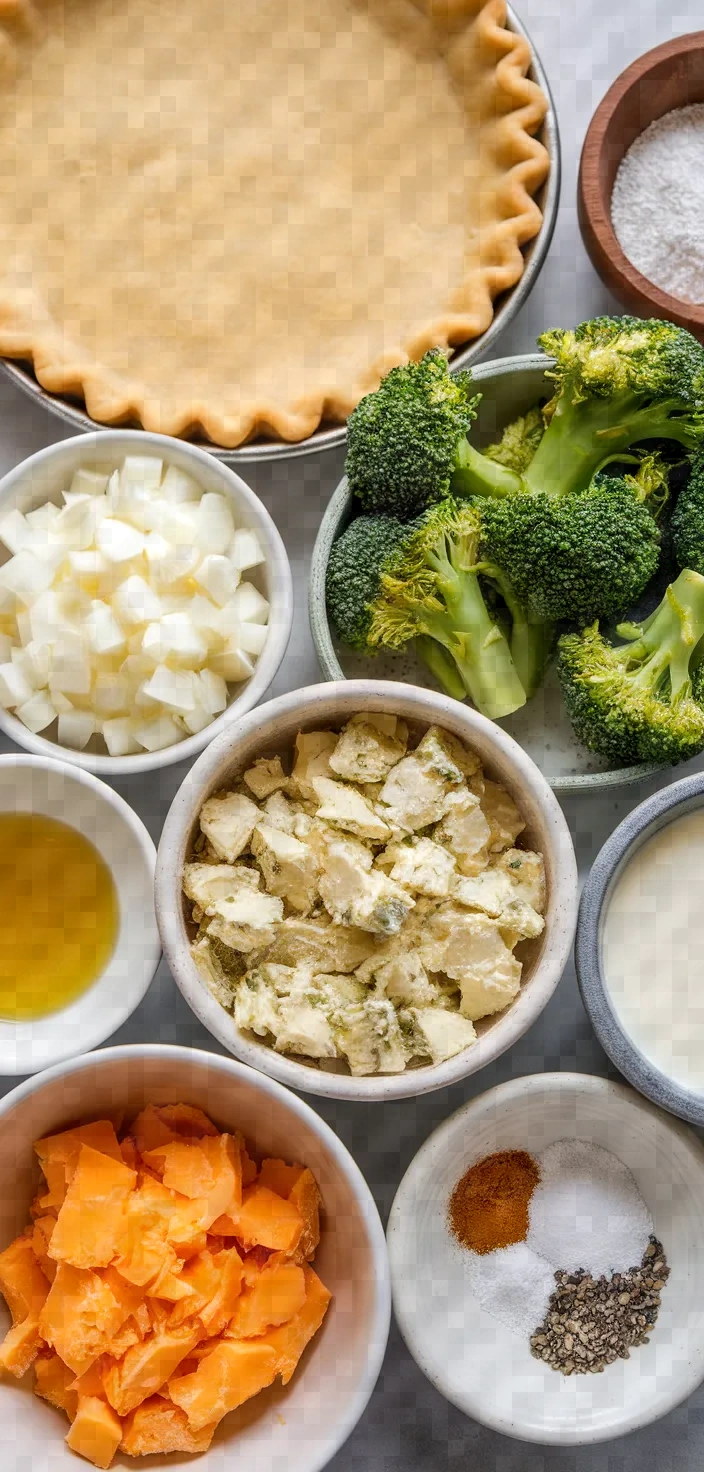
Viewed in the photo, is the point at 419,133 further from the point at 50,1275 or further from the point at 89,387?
the point at 50,1275

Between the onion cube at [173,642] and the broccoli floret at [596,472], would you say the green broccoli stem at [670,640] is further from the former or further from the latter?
the onion cube at [173,642]

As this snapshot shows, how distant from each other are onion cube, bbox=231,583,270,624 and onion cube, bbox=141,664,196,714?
0.17 metres

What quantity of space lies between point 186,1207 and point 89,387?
1552 mm

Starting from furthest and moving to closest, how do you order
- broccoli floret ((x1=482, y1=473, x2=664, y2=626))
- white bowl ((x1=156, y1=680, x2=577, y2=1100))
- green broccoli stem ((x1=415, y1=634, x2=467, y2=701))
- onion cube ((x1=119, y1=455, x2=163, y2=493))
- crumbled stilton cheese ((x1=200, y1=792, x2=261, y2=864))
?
green broccoli stem ((x1=415, y1=634, x2=467, y2=701)) < onion cube ((x1=119, y1=455, x2=163, y2=493)) < broccoli floret ((x1=482, y1=473, x2=664, y2=626)) < crumbled stilton cheese ((x1=200, y1=792, x2=261, y2=864)) < white bowl ((x1=156, y1=680, x2=577, y2=1100))

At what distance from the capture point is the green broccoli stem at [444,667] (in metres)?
2.40

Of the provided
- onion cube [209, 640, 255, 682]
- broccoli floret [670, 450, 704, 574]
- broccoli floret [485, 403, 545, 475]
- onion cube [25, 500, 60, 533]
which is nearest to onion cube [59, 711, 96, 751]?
onion cube [209, 640, 255, 682]

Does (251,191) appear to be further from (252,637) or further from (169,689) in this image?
(169,689)

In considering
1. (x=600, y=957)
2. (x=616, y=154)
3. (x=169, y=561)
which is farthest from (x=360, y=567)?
(x=616, y=154)

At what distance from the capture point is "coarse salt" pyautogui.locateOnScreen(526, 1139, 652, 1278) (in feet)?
7.68

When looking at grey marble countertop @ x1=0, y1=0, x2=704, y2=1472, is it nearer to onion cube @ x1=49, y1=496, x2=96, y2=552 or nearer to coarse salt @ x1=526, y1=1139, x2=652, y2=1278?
coarse salt @ x1=526, y1=1139, x2=652, y2=1278

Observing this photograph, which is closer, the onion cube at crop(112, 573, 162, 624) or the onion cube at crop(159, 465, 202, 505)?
the onion cube at crop(112, 573, 162, 624)

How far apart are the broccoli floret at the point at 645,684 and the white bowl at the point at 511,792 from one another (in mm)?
262

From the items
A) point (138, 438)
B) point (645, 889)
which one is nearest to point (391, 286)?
point (138, 438)

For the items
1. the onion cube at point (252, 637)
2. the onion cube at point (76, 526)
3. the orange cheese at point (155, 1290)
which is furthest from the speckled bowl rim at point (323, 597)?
the orange cheese at point (155, 1290)
